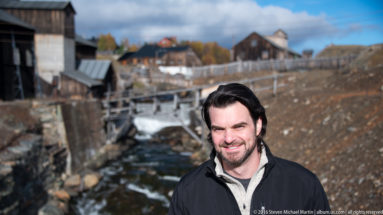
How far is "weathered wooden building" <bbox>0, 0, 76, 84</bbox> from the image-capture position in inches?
890

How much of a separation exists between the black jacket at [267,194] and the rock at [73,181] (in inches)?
488

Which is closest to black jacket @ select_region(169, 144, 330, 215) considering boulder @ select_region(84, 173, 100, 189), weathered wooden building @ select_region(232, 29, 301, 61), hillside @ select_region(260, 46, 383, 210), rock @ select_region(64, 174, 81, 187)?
hillside @ select_region(260, 46, 383, 210)

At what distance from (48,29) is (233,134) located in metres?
25.0

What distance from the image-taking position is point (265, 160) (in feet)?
8.43

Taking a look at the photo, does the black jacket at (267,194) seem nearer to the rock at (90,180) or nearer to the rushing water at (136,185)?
the rushing water at (136,185)

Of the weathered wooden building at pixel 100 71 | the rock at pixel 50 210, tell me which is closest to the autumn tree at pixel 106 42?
the weathered wooden building at pixel 100 71

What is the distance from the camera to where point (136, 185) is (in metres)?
13.9

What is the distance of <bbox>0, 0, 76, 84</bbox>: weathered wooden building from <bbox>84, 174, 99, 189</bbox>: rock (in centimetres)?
1267

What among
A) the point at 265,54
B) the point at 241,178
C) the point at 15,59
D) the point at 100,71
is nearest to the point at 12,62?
the point at 15,59

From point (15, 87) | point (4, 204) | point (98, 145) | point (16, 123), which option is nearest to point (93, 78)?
point (15, 87)

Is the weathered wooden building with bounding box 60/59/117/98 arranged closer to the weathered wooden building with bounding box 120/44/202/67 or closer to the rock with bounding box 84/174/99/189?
the weathered wooden building with bounding box 120/44/202/67

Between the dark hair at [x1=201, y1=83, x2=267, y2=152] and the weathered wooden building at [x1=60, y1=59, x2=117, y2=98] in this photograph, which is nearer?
the dark hair at [x1=201, y1=83, x2=267, y2=152]

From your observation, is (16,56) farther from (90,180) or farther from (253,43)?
(253,43)

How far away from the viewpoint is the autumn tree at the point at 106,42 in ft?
247
